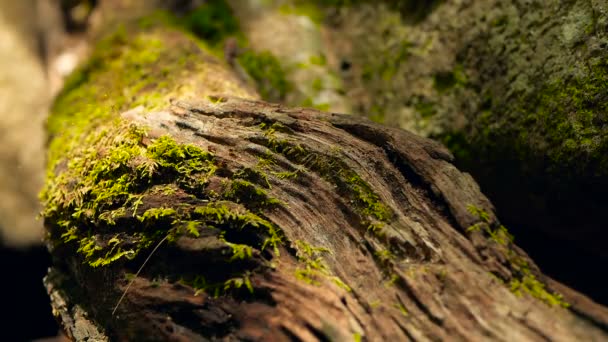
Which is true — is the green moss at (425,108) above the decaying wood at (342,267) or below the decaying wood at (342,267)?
above

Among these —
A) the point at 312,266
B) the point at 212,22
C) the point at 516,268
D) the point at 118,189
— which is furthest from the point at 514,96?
the point at 212,22

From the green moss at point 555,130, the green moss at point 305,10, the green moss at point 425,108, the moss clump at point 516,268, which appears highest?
the green moss at point 305,10

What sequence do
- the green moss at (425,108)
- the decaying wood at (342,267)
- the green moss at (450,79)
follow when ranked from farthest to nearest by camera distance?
the green moss at (425,108), the green moss at (450,79), the decaying wood at (342,267)

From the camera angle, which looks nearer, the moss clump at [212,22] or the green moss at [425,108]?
the green moss at [425,108]

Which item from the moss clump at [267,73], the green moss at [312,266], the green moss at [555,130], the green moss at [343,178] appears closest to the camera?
the green moss at [312,266]

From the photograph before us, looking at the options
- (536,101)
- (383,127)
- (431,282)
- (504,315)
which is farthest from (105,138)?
(536,101)

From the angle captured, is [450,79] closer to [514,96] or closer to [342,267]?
[514,96]

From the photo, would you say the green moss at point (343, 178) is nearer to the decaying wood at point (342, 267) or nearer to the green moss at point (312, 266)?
the decaying wood at point (342, 267)

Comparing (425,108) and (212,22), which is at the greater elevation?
(212,22)

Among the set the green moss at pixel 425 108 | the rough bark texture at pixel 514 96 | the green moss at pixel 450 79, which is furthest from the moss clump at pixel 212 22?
the green moss at pixel 450 79
